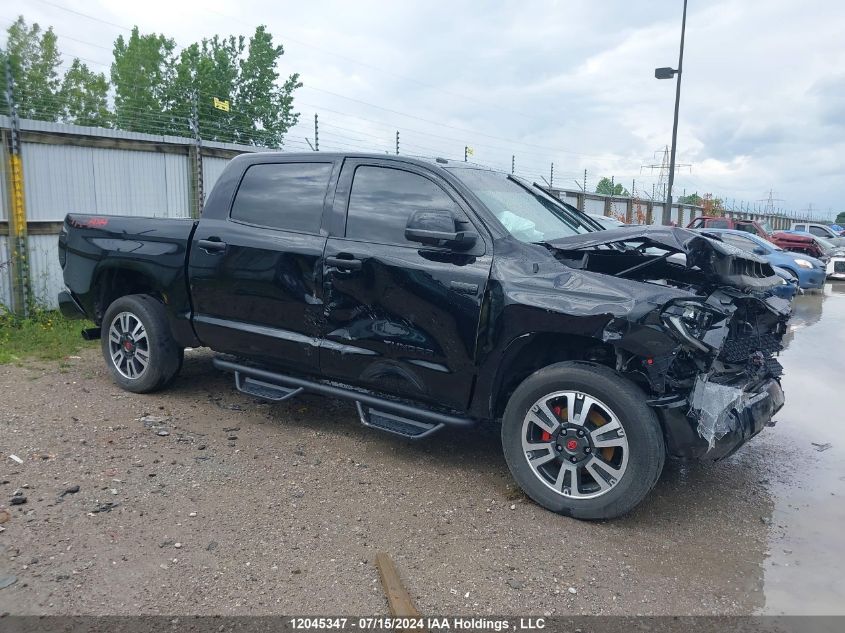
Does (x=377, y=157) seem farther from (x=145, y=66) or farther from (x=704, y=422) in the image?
(x=145, y=66)

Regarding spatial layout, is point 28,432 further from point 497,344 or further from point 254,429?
point 497,344

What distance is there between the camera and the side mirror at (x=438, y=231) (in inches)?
156

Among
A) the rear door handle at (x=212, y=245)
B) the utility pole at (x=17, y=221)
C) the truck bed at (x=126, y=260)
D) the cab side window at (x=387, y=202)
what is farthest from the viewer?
the utility pole at (x=17, y=221)

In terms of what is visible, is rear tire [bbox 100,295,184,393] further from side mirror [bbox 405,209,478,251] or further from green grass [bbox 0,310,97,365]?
side mirror [bbox 405,209,478,251]

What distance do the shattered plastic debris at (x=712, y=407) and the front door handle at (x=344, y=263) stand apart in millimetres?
2115

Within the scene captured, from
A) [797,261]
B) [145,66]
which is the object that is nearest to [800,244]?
[797,261]

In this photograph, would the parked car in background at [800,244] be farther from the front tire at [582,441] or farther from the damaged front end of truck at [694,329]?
the front tire at [582,441]

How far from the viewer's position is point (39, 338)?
24.5 ft

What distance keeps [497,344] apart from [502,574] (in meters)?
1.28

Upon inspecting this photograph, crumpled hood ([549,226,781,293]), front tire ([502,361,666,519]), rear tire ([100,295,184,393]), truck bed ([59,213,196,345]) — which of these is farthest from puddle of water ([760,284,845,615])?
rear tire ([100,295,184,393])

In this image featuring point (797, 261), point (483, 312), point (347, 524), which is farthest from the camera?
point (797, 261)

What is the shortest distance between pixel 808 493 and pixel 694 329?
65.9 inches

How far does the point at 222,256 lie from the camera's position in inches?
196

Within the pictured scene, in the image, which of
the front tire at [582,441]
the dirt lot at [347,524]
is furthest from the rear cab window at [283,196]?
the front tire at [582,441]
